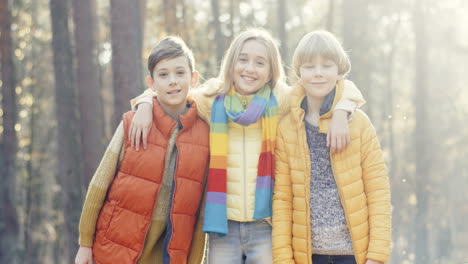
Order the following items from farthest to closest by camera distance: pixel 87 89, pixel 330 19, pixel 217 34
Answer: pixel 330 19
pixel 217 34
pixel 87 89

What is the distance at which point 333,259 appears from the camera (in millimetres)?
3848

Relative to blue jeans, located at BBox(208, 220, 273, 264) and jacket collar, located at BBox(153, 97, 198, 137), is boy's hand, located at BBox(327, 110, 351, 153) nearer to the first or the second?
blue jeans, located at BBox(208, 220, 273, 264)

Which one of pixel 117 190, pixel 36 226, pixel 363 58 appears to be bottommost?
pixel 36 226

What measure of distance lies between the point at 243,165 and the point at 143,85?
16.1ft

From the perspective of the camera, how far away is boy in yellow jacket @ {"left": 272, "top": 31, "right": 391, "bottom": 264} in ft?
12.2

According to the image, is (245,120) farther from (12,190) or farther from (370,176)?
(12,190)

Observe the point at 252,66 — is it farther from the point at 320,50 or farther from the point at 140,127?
the point at 140,127

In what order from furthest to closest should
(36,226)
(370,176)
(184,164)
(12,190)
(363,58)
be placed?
(36,226), (12,190), (363,58), (184,164), (370,176)

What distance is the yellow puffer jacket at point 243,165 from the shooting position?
396cm


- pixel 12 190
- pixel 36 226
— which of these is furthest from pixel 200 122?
pixel 36 226

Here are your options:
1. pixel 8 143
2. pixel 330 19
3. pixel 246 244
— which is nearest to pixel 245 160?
pixel 246 244

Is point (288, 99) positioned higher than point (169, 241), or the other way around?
point (288, 99)

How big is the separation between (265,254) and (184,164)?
0.87m

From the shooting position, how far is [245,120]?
391 centimetres
